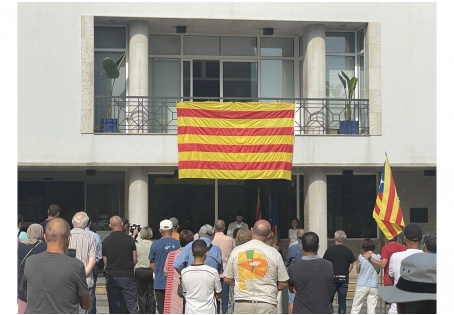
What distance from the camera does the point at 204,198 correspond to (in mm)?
24812

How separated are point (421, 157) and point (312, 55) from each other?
3642 millimetres

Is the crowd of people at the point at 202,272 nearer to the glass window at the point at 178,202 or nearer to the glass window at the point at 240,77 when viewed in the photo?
the glass window at the point at 178,202

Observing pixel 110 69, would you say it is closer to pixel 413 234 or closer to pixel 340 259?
pixel 340 259

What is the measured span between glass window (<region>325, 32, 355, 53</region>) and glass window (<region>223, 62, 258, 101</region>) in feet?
6.90

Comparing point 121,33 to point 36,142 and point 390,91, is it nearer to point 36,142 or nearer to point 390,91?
point 36,142

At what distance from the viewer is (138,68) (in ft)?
72.5

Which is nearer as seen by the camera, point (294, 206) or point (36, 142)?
point (36, 142)

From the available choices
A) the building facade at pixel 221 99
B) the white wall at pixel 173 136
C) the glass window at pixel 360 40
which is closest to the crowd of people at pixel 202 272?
the white wall at pixel 173 136

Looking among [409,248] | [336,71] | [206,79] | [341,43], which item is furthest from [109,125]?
[409,248]

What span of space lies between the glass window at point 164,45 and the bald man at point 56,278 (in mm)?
16300

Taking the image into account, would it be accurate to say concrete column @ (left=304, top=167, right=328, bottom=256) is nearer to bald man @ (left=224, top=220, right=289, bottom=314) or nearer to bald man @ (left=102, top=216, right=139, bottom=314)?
bald man @ (left=102, top=216, right=139, bottom=314)

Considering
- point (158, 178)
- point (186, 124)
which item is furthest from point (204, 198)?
point (186, 124)

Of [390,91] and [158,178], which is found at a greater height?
[390,91]

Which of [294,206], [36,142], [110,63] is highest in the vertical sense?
[110,63]
